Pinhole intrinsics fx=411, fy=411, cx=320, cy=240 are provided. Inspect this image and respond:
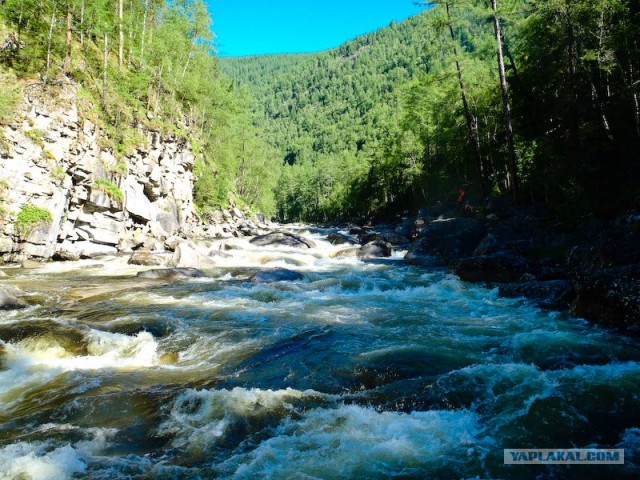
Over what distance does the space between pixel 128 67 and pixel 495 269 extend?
31793 millimetres

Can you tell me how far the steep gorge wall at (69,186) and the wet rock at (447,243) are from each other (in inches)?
622

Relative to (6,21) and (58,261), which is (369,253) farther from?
(6,21)

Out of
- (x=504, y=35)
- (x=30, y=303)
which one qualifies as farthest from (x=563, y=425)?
(x=504, y=35)

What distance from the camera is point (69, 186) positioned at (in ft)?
68.1

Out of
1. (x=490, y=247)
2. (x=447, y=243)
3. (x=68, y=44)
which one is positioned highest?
(x=68, y=44)

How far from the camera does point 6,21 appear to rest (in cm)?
2289

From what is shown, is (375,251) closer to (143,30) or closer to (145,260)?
(145,260)

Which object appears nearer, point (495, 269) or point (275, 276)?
point (495, 269)

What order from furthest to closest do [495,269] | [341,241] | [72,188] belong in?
[341,241]
[72,188]
[495,269]

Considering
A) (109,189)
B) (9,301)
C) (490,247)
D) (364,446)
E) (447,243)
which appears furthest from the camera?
(109,189)

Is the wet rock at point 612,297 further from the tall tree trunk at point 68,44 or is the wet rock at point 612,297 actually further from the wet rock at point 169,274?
the tall tree trunk at point 68,44

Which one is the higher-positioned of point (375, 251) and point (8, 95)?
point (8, 95)

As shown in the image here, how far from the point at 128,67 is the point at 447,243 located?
93.4 feet

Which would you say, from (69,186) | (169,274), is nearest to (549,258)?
(169,274)
